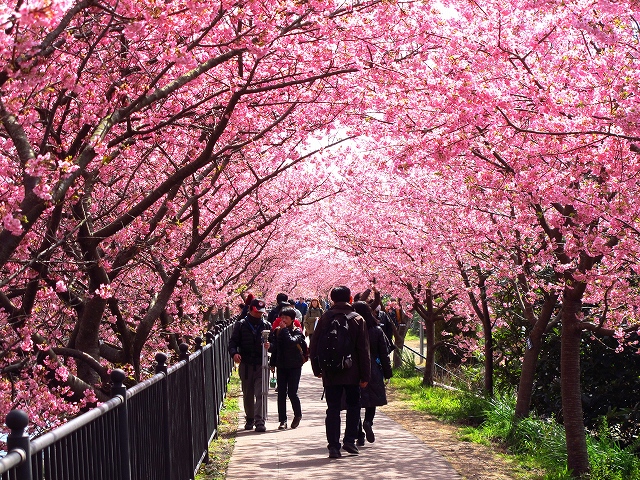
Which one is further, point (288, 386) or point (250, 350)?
point (250, 350)

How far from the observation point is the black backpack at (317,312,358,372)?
9.44m

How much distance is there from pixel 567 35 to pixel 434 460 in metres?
4.64

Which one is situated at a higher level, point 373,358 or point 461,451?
Answer: point 373,358

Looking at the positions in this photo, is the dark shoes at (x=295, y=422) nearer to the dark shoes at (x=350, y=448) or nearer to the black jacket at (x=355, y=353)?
the dark shoes at (x=350, y=448)

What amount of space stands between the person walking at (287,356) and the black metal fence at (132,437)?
2001 millimetres

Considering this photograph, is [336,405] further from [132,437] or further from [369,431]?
[132,437]

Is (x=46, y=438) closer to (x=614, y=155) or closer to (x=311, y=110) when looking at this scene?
(x=614, y=155)

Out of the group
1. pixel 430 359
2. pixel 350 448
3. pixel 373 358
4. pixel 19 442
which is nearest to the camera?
pixel 19 442

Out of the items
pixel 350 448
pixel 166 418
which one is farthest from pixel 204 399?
pixel 166 418

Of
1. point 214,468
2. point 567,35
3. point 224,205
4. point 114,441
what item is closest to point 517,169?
point 567,35

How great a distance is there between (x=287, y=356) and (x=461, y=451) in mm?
2592

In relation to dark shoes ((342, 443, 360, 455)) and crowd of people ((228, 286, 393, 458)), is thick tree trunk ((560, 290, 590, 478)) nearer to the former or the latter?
crowd of people ((228, 286, 393, 458))

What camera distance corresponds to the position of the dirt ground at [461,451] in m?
9.20

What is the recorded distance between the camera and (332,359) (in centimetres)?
945
